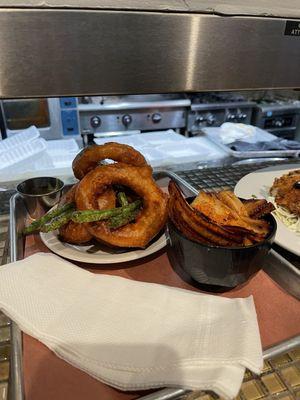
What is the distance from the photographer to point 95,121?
2.97 m

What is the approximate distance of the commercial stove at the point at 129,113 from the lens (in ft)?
9.71

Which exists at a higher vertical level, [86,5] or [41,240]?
[86,5]

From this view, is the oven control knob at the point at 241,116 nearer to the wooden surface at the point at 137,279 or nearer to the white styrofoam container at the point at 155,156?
the white styrofoam container at the point at 155,156

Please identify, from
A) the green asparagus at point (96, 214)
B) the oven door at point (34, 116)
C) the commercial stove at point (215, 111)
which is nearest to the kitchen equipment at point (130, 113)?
the commercial stove at point (215, 111)

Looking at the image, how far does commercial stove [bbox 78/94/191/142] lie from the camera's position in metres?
2.96

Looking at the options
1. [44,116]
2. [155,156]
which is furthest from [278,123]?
[44,116]

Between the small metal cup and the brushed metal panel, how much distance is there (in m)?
0.33

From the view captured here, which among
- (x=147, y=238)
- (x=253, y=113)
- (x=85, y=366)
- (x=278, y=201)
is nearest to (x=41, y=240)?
(x=147, y=238)

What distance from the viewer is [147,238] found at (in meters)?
0.73

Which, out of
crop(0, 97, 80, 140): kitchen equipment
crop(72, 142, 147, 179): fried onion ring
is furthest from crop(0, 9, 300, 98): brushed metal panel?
crop(0, 97, 80, 140): kitchen equipment

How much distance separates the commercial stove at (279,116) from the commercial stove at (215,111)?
11cm

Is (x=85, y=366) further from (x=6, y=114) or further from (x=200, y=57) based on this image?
(x=6, y=114)

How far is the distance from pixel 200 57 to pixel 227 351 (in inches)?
23.9

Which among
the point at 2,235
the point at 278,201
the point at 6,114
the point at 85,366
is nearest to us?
the point at 85,366
